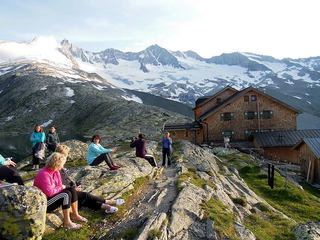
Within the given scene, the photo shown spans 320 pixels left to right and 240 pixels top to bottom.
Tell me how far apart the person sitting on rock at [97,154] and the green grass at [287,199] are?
10.8 metres

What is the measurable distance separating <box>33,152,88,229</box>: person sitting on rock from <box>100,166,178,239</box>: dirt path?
→ 1.12 meters

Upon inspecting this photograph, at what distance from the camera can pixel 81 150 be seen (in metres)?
17.6

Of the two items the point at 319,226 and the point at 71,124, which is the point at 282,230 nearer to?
the point at 319,226

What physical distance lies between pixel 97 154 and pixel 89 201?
4467 millimetres

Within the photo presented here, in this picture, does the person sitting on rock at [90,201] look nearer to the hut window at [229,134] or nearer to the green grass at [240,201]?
the green grass at [240,201]

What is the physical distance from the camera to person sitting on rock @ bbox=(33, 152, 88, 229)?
6685 millimetres

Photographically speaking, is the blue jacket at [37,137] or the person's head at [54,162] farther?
the blue jacket at [37,137]

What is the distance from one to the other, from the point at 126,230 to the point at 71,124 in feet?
345

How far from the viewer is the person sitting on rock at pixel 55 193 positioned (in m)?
6.68

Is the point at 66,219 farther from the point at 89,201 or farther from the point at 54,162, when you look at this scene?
the point at 54,162

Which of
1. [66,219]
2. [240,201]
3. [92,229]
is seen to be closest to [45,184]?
[66,219]

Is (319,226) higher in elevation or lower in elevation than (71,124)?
higher

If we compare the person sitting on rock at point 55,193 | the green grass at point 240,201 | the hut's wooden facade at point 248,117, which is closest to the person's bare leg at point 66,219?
the person sitting on rock at point 55,193

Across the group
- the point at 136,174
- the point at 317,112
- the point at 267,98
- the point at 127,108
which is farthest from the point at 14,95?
the point at 317,112
